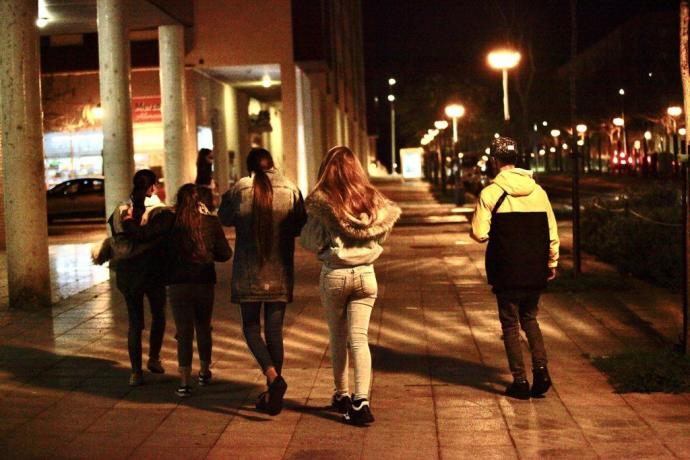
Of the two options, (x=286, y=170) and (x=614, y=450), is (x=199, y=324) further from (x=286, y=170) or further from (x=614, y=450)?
(x=286, y=170)

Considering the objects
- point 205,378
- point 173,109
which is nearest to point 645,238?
point 205,378

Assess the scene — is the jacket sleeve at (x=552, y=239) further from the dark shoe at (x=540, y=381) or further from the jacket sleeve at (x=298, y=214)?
the jacket sleeve at (x=298, y=214)

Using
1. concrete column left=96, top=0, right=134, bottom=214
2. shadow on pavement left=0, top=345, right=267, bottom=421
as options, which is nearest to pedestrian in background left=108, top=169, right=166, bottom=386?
shadow on pavement left=0, top=345, right=267, bottom=421

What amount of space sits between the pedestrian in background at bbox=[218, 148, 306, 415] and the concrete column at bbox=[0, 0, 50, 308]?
609 cm

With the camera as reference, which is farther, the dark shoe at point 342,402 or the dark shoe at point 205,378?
the dark shoe at point 205,378

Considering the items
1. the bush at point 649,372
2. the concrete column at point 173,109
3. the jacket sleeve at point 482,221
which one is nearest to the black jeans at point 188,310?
the jacket sleeve at point 482,221

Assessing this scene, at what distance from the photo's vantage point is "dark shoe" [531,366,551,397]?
742cm

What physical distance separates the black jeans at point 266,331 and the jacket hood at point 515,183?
174cm

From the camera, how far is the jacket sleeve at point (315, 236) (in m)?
6.74

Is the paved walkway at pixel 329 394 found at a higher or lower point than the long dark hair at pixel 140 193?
lower

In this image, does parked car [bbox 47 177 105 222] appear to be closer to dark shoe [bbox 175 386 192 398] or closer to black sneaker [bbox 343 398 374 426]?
dark shoe [bbox 175 386 192 398]

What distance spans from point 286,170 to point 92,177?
6.33 m

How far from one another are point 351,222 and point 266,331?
3.65ft

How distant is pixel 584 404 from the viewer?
727 centimetres
